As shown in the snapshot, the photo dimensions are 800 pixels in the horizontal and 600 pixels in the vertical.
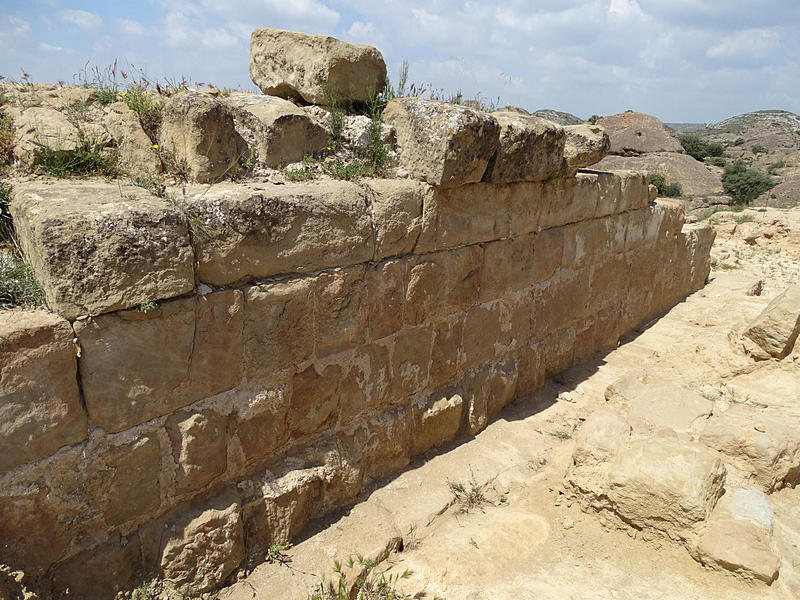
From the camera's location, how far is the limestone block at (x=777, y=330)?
15.2 ft

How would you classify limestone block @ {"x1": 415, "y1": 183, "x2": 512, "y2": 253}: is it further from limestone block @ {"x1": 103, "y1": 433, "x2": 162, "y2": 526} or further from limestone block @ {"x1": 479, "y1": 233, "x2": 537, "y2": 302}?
limestone block @ {"x1": 103, "y1": 433, "x2": 162, "y2": 526}

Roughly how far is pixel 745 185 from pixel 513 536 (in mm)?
20463

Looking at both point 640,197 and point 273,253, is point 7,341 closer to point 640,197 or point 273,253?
point 273,253

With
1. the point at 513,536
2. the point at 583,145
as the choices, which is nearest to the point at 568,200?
the point at 583,145

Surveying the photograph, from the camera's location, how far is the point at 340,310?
2.71m

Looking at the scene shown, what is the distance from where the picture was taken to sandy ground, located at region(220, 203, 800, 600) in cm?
243

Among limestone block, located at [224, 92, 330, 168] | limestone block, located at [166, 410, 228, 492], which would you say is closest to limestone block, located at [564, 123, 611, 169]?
limestone block, located at [224, 92, 330, 168]

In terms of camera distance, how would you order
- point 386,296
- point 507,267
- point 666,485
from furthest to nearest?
point 507,267, point 386,296, point 666,485

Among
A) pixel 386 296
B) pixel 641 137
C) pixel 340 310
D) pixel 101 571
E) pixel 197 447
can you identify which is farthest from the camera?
pixel 641 137

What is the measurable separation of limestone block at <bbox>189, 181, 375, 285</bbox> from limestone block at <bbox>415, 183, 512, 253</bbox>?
1.46 feet

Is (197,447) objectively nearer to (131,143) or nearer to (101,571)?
(101,571)

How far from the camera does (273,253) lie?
2375 mm

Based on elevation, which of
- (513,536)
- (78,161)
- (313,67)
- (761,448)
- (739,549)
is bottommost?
(513,536)

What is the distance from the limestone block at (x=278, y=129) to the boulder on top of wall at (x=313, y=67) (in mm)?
337
